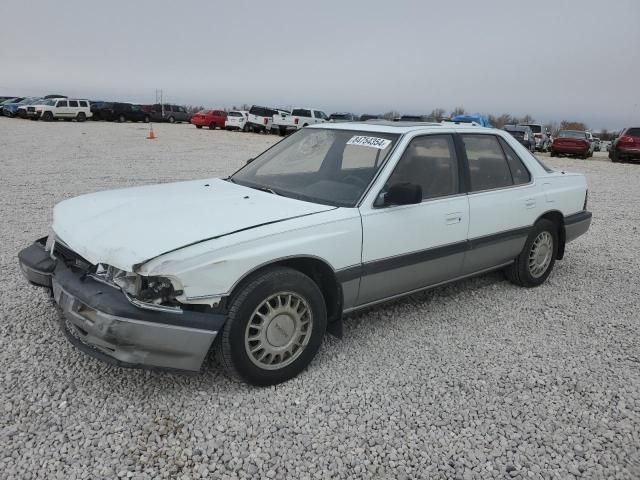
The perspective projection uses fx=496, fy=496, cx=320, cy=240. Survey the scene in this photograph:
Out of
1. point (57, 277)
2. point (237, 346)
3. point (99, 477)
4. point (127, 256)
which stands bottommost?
point (99, 477)

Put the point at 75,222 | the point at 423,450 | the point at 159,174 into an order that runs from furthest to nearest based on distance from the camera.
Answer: the point at 159,174, the point at 75,222, the point at 423,450

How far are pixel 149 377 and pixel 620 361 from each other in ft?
10.7

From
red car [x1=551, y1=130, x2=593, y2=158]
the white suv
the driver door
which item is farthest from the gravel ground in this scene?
the white suv

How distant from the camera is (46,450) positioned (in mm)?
2420

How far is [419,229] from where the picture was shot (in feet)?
12.0

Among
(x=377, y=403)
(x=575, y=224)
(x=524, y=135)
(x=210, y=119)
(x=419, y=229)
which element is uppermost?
(x=210, y=119)

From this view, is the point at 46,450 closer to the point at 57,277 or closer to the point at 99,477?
the point at 99,477

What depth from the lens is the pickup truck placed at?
29.5 metres

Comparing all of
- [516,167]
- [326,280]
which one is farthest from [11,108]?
[326,280]

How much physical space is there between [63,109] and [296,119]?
1581 cm

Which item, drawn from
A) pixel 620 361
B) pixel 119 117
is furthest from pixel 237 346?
pixel 119 117

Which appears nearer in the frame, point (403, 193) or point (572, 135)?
point (403, 193)

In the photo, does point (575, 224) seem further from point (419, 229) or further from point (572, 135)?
point (572, 135)

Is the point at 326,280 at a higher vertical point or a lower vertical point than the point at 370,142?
lower
